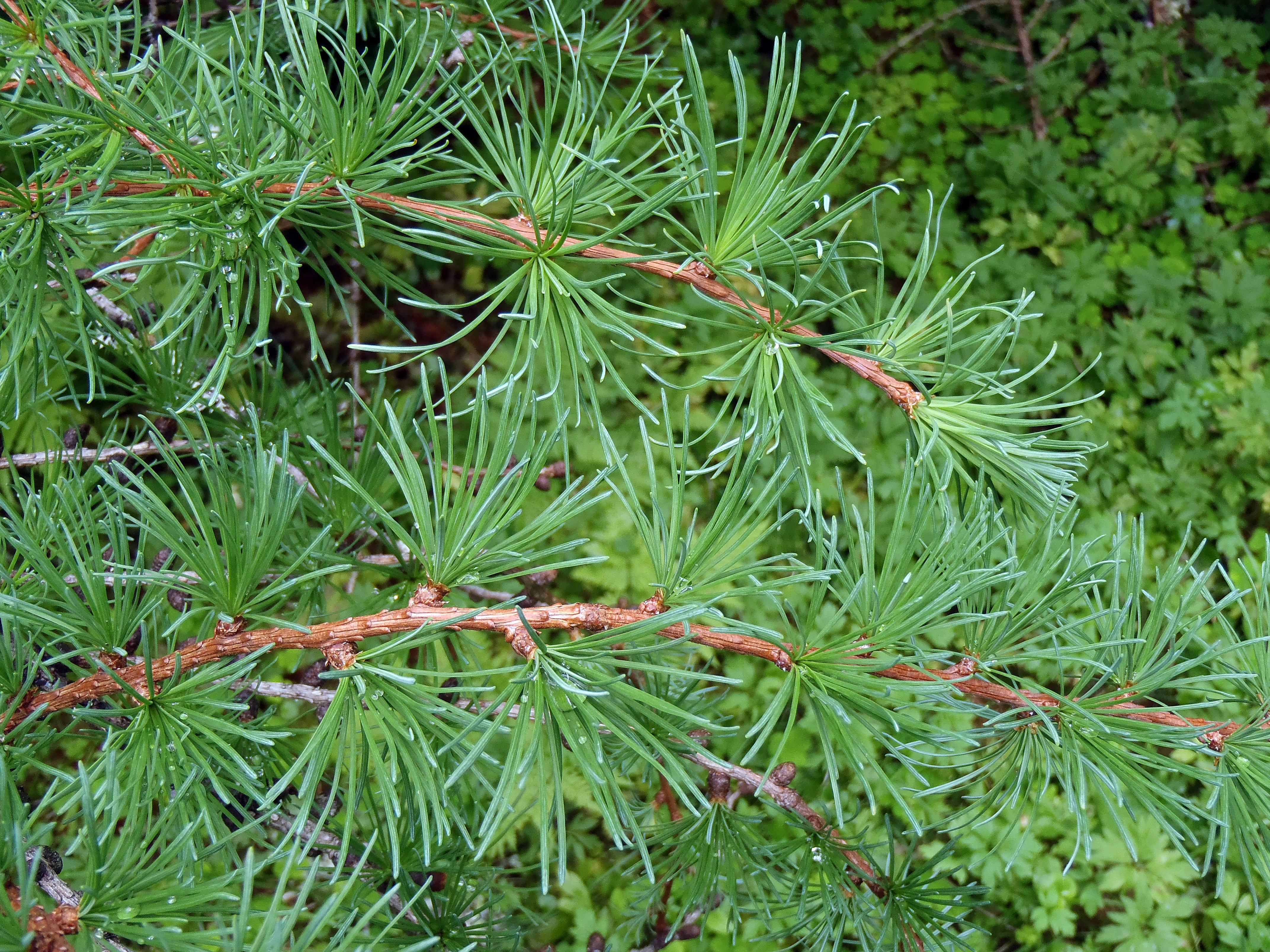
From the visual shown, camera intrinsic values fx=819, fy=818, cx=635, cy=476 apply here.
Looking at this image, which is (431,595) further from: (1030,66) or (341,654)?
(1030,66)

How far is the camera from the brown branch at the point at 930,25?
2.69 metres

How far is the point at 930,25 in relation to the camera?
272 centimetres

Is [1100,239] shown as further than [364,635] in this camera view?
Yes

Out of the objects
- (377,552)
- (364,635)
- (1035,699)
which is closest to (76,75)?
(364,635)

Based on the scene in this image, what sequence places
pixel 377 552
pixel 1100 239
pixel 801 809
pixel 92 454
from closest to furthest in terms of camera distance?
1. pixel 801 809
2. pixel 92 454
3. pixel 377 552
4. pixel 1100 239

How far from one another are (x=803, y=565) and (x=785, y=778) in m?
0.39

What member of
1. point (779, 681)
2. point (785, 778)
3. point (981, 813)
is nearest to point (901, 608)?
point (981, 813)

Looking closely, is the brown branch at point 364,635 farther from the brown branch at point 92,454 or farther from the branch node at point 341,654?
the brown branch at point 92,454

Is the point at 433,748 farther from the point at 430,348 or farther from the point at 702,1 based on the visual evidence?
the point at 702,1

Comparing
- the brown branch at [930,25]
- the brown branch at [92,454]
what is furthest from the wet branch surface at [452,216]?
the brown branch at [930,25]

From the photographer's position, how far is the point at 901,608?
620 mm

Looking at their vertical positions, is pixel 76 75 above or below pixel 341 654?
above

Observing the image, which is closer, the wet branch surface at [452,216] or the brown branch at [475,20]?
the wet branch surface at [452,216]

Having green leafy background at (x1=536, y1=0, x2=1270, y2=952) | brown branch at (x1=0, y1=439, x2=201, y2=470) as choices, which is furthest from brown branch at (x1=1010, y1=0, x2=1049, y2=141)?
brown branch at (x1=0, y1=439, x2=201, y2=470)
